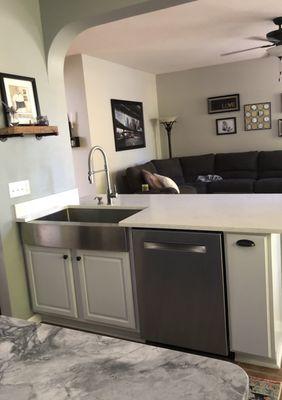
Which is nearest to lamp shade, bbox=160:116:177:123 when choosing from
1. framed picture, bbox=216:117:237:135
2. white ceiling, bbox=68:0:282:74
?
framed picture, bbox=216:117:237:135

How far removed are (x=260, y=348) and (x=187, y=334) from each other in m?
0.41

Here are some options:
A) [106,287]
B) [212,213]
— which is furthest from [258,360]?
[106,287]

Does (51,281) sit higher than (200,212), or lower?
lower

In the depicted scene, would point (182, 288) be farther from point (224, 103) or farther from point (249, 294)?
point (224, 103)

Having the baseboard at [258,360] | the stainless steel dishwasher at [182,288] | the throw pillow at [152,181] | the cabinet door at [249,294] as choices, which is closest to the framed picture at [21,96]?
the stainless steel dishwasher at [182,288]

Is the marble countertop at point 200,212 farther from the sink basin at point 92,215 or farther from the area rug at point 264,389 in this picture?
the area rug at point 264,389

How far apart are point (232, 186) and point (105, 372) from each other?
5.22 meters

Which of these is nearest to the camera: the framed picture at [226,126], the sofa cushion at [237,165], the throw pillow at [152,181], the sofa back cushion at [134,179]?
the throw pillow at [152,181]

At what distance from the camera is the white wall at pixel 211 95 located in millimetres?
6156

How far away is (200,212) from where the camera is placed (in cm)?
228

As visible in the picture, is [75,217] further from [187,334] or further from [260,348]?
[260,348]

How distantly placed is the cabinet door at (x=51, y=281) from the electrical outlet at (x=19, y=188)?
0.40m

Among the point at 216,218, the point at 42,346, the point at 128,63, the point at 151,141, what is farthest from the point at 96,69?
the point at 42,346

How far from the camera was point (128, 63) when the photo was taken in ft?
18.6
